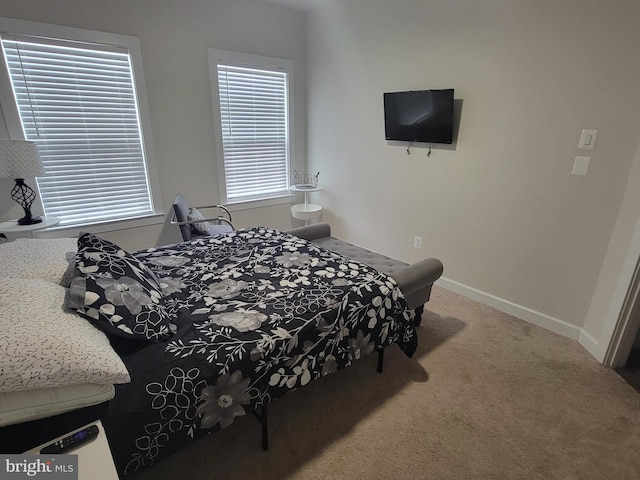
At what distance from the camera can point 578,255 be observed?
236 centimetres

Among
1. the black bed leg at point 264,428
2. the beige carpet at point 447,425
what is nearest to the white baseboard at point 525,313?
the beige carpet at point 447,425

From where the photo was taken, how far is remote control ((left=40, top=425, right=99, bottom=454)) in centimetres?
87

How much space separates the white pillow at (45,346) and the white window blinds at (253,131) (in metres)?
2.86

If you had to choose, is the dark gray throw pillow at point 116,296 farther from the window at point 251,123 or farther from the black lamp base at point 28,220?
the window at point 251,123

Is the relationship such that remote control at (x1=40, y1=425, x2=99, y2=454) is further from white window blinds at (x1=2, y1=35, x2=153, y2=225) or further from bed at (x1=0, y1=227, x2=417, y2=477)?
white window blinds at (x1=2, y1=35, x2=153, y2=225)

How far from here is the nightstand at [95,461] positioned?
83 cm

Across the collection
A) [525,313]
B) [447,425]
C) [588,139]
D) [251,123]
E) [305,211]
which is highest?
[251,123]

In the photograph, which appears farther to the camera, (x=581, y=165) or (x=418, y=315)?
(x=418, y=315)

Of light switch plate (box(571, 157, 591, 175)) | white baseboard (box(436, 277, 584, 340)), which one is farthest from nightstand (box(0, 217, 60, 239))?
light switch plate (box(571, 157, 591, 175))

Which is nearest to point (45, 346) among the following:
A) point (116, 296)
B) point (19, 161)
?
point (116, 296)

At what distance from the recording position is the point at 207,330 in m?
1.45

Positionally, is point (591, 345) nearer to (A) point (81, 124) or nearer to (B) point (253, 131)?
(B) point (253, 131)

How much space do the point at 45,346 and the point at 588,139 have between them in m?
3.02

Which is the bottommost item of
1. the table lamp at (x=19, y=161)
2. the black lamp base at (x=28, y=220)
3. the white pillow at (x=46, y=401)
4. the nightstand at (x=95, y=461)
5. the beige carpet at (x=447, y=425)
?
the beige carpet at (x=447, y=425)
